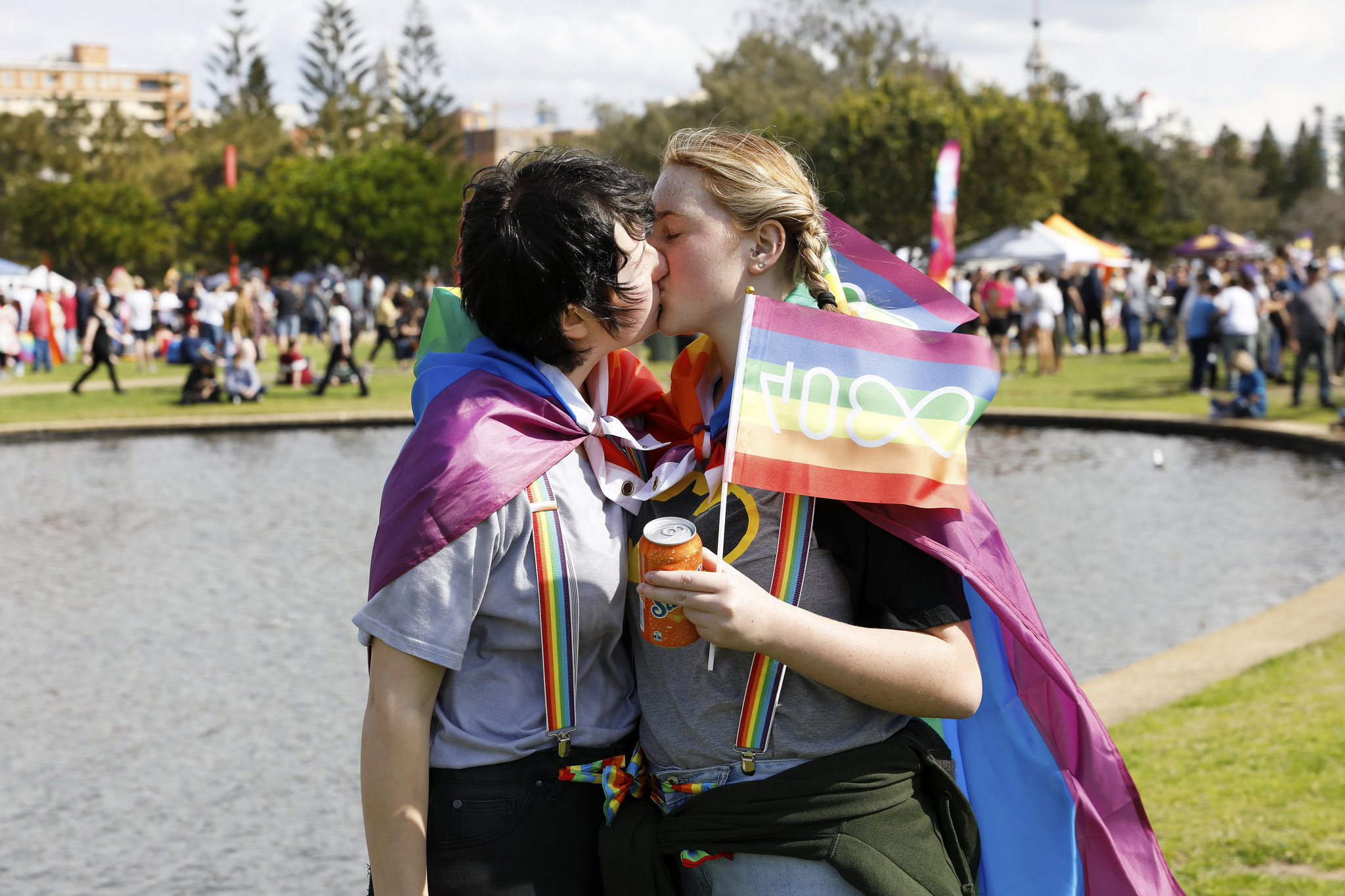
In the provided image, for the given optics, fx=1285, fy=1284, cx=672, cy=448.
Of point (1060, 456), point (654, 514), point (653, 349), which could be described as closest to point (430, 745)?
point (654, 514)

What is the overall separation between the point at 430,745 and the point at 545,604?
27cm

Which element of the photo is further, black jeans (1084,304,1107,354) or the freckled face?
black jeans (1084,304,1107,354)

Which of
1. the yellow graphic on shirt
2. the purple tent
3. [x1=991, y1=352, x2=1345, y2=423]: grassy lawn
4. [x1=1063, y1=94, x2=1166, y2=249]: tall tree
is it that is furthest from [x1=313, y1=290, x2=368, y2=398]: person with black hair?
[x1=1063, y1=94, x2=1166, y2=249]: tall tree

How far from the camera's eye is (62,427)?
632 inches

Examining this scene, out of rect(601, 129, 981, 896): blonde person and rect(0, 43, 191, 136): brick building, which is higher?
rect(0, 43, 191, 136): brick building

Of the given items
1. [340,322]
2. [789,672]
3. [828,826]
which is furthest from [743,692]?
[340,322]

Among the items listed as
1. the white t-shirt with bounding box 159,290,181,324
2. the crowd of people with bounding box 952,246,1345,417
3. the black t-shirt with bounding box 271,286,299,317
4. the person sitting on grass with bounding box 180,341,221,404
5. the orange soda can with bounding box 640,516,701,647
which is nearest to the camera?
the orange soda can with bounding box 640,516,701,647

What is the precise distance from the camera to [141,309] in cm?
2430

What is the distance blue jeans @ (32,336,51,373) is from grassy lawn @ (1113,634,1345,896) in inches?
1016

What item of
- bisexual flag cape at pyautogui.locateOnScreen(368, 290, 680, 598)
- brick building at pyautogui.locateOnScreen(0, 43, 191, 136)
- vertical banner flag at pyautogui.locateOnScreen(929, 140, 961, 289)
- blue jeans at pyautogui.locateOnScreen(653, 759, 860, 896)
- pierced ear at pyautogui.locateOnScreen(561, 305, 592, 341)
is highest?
brick building at pyautogui.locateOnScreen(0, 43, 191, 136)

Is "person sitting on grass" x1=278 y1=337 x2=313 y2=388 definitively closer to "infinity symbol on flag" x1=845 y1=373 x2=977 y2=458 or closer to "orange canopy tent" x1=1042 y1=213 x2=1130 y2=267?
"orange canopy tent" x1=1042 y1=213 x2=1130 y2=267

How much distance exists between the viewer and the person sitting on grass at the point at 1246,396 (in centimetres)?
1495

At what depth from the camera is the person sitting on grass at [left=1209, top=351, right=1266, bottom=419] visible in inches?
588

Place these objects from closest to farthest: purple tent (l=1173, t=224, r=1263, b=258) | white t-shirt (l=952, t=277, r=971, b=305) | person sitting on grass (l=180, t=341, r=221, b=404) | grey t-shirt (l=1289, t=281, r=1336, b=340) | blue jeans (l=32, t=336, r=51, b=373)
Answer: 1. grey t-shirt (l=1289, t=281, r=1336, b=340)
2. person sitting on grass (l=180, t=341, r=221, b=404)
3. white t-shirt (l=952, t=277, r=971, b=305)
4. blue jeans (l=32, t=336, r=51, b=373)
5. purple tent (l=1173, t=224, r=1263, b=258)
